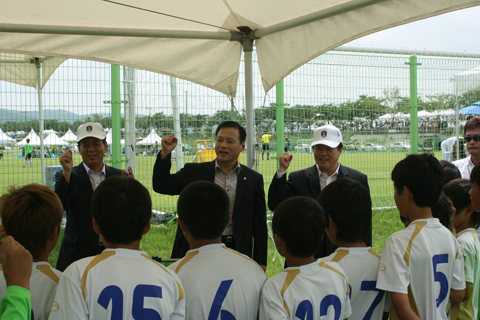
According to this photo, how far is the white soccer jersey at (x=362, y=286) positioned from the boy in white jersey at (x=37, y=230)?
3.83 ft

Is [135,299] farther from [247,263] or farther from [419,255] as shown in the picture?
[419,255]

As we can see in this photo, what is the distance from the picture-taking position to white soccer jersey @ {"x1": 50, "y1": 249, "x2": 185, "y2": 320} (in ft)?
4.26

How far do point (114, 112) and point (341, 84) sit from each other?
143 inches

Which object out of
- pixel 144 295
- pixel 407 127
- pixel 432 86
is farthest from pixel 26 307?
→ pixel 432 86

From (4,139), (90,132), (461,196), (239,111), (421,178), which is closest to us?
(421,178)

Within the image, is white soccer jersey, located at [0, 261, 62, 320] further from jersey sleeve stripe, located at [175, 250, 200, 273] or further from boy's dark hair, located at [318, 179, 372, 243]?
boy's dark hair, located at [318, 179, 372, 243]

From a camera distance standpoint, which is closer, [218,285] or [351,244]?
[218,285]

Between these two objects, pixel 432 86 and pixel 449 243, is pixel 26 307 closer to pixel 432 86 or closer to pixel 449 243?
pixel 449 243

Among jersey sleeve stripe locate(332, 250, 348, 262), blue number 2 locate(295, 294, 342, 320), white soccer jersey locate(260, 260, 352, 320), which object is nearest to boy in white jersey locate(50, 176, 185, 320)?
white soccer jersey locate(260, 260, 352, 320)

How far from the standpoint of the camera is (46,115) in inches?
207

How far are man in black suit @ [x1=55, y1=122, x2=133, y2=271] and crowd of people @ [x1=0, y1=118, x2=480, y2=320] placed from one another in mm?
914

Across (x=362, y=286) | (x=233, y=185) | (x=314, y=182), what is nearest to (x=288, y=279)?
(x=362, y=286)

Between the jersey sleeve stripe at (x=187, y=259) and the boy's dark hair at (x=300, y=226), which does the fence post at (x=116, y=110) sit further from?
the boy's dark hair at (x=300, y=226)

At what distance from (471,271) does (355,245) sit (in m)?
0.72
